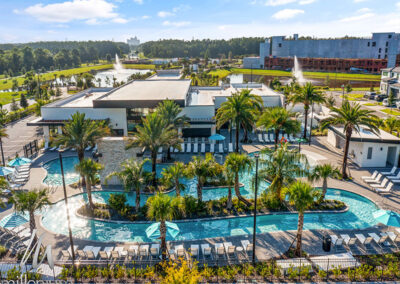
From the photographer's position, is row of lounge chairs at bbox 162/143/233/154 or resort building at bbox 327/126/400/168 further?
row of lounge chairs at bbox 162/143/233/154

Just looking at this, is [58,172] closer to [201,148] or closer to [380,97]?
[201,148]

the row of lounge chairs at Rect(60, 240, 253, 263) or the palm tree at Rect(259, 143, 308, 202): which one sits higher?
the palm tree at Rect(259, 143, 308, 202)

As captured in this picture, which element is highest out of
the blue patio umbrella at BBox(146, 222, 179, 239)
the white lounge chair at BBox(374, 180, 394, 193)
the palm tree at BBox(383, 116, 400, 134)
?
the palm tree at BBox(383, 116, 400, 134)

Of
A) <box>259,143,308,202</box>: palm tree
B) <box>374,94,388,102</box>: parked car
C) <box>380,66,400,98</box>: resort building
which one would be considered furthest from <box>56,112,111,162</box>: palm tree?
<box>380,66,400,98</box>: resort building

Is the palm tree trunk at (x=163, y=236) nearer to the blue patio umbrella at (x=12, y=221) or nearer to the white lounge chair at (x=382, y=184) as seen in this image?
the blue patio umbrella at (x=12, y=221)

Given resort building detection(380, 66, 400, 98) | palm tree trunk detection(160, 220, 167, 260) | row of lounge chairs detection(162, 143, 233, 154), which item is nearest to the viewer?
palm tree trunk detection(160, 220, 167, 260)

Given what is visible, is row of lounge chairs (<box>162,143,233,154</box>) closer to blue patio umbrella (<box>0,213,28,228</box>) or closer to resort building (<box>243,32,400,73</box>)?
blue patio umbrella (<box>0,213,28,228</box>)

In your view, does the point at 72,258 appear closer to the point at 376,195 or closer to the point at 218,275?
the point at 218,275
